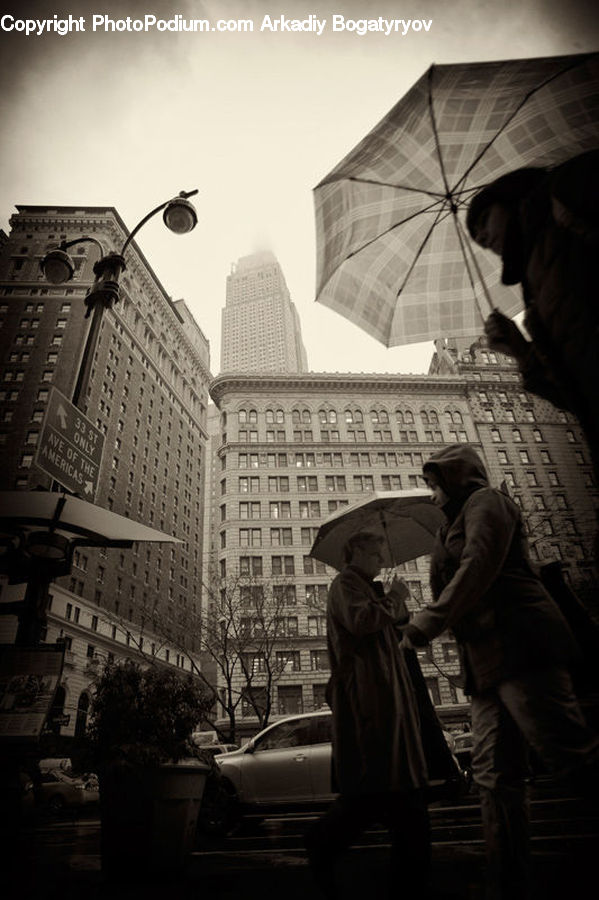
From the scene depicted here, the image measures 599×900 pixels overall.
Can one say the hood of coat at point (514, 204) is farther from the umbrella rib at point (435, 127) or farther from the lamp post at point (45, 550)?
the lamp post at point (45, 550)

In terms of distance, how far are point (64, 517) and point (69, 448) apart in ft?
2.63

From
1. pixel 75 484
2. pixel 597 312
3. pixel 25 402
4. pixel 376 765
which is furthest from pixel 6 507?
pixel 25 402

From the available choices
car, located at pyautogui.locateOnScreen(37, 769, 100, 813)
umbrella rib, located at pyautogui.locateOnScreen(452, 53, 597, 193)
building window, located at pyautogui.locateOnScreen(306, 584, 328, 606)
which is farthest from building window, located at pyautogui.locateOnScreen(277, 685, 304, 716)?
umbrella rib, located at pyautogui.locateOnScreen(452, 53, 597, 193)

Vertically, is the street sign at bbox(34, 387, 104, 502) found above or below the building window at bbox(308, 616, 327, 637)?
below

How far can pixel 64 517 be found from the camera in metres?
5.83

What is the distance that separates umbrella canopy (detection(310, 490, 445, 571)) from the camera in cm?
586

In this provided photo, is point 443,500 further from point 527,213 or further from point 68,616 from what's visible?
point 68,616

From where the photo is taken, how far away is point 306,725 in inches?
312

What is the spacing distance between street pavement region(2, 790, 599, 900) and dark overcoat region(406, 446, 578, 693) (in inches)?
28.2

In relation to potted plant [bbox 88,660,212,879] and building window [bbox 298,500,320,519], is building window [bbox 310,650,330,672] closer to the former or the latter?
building window [bbox 298,500,320,519]

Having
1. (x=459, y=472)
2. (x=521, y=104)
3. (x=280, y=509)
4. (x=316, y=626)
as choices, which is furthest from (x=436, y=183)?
(x=280, y=509)

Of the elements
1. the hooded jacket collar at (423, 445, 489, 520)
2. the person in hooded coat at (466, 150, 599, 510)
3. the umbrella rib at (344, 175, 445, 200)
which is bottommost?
the hooded jacket collar at (423, 445, 489, 520)

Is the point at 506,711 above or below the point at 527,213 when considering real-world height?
below

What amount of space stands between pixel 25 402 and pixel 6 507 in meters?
53.8
